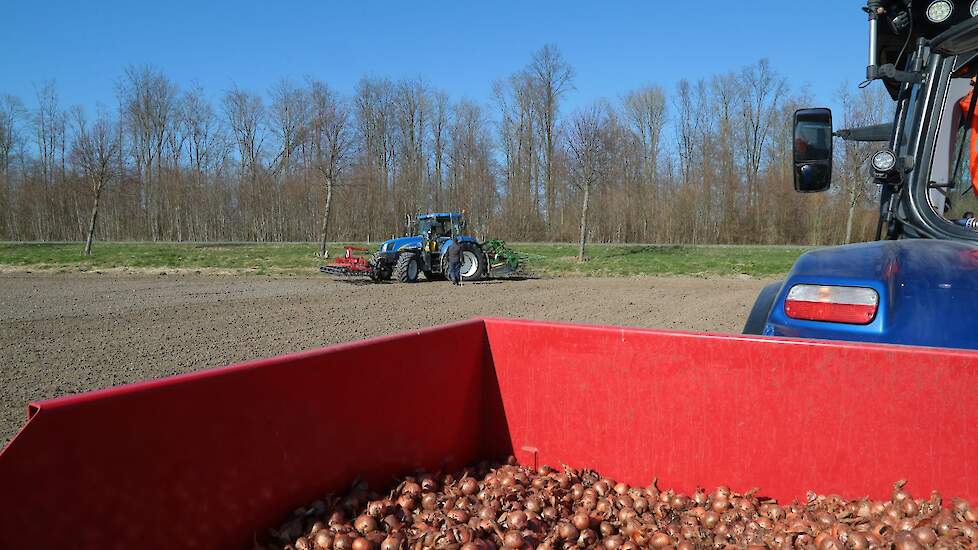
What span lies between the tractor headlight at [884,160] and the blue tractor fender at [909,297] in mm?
577

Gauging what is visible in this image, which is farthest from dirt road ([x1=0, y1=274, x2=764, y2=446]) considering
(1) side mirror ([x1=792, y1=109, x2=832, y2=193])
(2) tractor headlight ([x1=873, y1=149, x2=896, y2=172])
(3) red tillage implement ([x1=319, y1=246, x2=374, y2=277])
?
(2) tractor headlight ([x1=873, y1=149, x2=896, y2=172])

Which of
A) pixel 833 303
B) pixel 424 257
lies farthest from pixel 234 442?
pixel 424 257

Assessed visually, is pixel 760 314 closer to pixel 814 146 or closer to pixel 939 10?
pixel 814 146

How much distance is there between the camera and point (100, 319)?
10.5 m

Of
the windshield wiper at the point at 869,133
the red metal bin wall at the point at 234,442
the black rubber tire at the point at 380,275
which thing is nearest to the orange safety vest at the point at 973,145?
the windshield wiper at the point at 869,133

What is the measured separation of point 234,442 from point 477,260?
16563 mm

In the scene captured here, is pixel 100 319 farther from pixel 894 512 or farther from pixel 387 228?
pixel 387 228

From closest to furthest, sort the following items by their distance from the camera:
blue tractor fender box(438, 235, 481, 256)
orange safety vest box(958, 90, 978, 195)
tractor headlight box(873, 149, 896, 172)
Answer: orange safety vest box(958, 90, 978, 195) → tractor headlight box(873, 149, 896, 172) → blue tractor fender box(438, 235, 481, 256)

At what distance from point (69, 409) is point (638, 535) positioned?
6.20 feet

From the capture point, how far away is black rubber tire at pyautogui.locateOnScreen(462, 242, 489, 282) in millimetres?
18594

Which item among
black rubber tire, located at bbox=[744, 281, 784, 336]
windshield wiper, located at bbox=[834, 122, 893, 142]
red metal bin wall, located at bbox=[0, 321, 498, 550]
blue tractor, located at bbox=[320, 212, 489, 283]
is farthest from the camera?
blue tractor, located at bbox=[320, 212, 489, 283]

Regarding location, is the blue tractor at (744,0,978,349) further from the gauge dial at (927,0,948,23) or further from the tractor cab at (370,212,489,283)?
the tractor cab at (370,212,489,283)

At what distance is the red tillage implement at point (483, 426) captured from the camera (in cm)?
175

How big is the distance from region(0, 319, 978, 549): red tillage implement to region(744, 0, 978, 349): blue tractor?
→ 0.27 m
